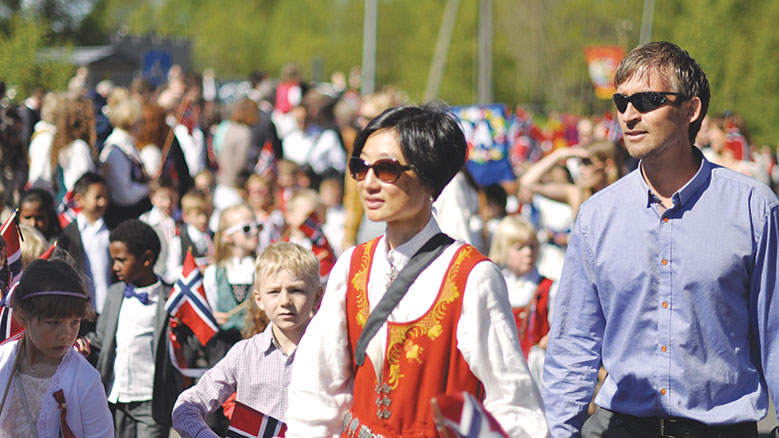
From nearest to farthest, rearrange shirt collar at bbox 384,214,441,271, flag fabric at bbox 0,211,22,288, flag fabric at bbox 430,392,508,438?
flag fabric at bbox 430,392,508,438 → shirt collar at bbox 384,214,441,271 → flag fabric at bbox 0,211,22,288

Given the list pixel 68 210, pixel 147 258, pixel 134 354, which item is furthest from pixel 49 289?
pixel 68 210

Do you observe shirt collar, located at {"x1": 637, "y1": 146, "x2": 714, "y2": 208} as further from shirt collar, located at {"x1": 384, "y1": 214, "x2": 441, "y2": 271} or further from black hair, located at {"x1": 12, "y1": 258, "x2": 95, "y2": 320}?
black hair, located at {"x1": 12, "y1": 258, "x2": 95, "y2": 320}

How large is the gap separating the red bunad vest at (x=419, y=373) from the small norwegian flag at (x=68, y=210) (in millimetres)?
4577

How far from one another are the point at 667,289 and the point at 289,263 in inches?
70.8

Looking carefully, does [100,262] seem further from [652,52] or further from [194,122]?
[194,122]

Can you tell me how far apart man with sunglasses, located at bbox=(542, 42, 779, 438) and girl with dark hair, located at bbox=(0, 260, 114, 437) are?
169cm

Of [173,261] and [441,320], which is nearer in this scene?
[441,320]

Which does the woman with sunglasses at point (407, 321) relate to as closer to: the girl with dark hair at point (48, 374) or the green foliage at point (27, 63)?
the girl with dark hair at point (48, 374)

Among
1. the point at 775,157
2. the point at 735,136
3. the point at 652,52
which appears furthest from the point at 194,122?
the point at 775,157

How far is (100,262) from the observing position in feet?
22.5

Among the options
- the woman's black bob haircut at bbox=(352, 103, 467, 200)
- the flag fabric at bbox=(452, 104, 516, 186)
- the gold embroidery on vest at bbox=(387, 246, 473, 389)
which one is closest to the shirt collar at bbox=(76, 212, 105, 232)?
the woman's black bob haircut at bbox=(352, 103, 467, 200)

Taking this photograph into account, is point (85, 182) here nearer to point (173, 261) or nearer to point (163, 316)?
point (173, 261)

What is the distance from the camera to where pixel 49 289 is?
3945 mm

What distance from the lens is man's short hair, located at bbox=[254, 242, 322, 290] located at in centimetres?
478
